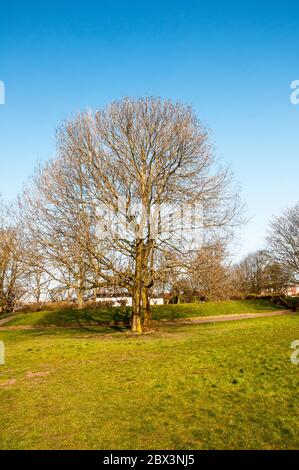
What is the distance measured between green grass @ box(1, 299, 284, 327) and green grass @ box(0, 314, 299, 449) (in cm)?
2069

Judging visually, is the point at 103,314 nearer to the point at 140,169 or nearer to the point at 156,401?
the point at 140,169

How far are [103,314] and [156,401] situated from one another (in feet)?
93.3

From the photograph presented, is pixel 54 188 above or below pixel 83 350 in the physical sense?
above

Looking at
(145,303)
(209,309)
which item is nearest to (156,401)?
(145,303)

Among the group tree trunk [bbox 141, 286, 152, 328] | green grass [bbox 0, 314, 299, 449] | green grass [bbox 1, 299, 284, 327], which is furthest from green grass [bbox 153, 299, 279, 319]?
green grass [bbox 0, 314, 299, 449]

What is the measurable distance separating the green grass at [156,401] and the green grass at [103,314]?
20.7m

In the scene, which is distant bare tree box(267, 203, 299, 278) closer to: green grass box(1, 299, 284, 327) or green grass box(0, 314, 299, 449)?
green grass box(1, 299, 284, 327)

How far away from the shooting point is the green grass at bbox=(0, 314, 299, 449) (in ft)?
17.1

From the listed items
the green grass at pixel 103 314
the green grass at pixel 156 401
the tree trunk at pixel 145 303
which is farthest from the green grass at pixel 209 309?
the green grass at pixel 156 401

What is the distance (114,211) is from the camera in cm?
1956

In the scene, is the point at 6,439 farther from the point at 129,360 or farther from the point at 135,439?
the point at 129,360

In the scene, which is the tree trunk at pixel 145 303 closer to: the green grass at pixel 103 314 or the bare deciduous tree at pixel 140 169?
the bare deciduous tree at pixel 140 169
